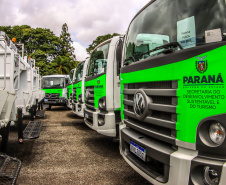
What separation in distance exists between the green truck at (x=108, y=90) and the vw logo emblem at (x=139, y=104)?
198 centimetres

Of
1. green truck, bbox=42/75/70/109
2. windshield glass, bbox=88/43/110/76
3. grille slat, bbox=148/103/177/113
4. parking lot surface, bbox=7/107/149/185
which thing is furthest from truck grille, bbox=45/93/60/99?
grille slat, bbox=148/103/177/113

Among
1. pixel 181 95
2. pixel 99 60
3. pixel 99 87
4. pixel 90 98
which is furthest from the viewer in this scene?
pixel 90 98

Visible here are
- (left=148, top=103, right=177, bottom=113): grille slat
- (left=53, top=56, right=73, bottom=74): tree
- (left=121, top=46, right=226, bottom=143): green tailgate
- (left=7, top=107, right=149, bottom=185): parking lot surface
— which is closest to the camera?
(left=121, top=46, right=226, bottom=143): green tailgate

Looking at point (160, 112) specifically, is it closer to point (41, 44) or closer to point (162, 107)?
point (162, 107)

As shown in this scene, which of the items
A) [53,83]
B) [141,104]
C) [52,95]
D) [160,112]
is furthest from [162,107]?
[53,83]

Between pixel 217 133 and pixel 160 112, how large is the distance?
755mm

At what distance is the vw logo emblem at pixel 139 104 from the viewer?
278 cm

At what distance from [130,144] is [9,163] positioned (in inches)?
66.9

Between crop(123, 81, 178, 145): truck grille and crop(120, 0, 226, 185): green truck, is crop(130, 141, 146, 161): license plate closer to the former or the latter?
crop(120, 0, 226, 185): green truck

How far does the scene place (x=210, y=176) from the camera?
6.38 ft

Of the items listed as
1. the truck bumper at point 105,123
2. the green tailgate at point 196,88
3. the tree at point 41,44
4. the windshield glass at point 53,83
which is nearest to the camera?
the green tailgate at point 196,88

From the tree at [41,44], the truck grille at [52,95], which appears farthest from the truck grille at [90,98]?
the tree at [41,44]

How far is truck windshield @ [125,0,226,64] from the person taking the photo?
2072 millimetres

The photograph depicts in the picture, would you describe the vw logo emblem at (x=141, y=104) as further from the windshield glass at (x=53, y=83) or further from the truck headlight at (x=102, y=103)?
the windshield glass at (x=53, y=83)
